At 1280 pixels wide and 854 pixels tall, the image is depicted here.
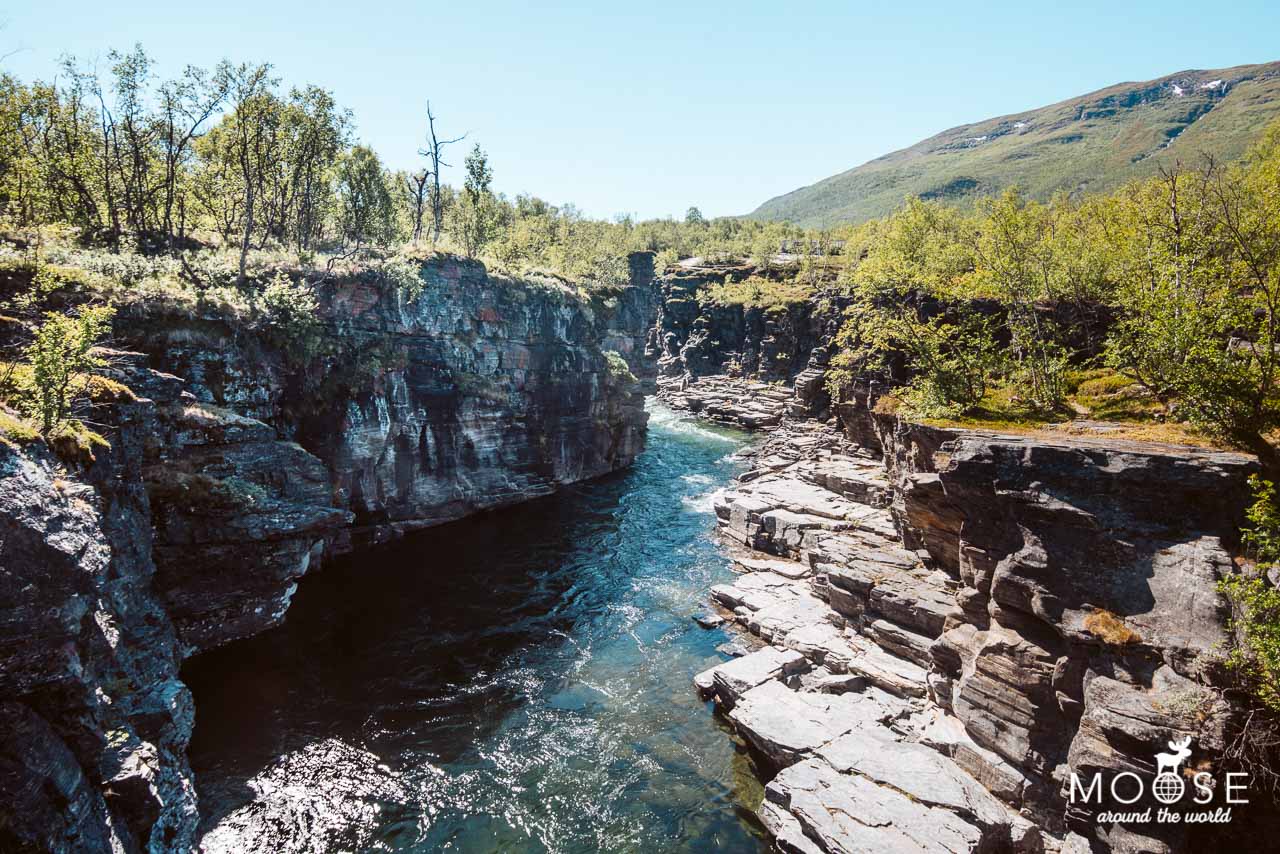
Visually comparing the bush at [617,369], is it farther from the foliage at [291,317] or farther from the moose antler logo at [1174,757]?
the moose antler logo at [1174,757]

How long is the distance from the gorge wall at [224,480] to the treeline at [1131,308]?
26.5 meters

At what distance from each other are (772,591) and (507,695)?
14561 millimetres

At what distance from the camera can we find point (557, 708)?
2236 centimetres

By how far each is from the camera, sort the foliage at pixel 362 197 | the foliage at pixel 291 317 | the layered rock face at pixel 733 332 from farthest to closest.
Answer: the layered rock face at pixel 733 332 → the foliage at pixel 362 197 → the foliage at pixel 291 317

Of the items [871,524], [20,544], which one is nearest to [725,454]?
[871,524]

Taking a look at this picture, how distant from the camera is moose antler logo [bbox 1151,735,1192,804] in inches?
500

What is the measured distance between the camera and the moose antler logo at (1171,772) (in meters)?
12.7

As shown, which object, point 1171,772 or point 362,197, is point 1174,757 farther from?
point 362,197

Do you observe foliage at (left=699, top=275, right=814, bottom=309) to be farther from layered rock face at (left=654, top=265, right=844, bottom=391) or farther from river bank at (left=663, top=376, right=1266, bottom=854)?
river bank at (left=663, top=376, right=1266, bottom=854)

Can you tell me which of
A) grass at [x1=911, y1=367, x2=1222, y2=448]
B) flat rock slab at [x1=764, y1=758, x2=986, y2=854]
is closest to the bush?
grass at [x1=911, y1=367, x2=1222, y2=448]

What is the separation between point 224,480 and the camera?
25531 millimetres

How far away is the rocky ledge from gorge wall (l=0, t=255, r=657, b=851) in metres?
17.2

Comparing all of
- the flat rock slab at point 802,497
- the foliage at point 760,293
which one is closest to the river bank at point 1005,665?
the flat rock slab at point 802,497

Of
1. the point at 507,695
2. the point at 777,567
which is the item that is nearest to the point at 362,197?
the point at 507,695
